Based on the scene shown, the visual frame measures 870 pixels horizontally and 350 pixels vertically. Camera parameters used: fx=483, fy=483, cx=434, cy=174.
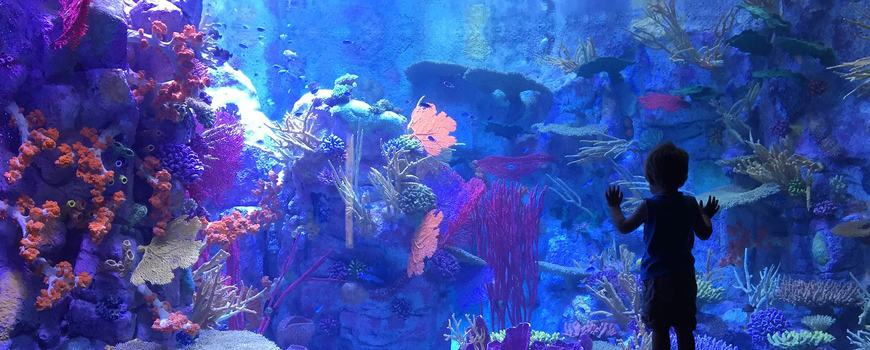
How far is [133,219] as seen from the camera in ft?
14.0

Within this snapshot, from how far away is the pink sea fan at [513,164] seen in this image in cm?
1001

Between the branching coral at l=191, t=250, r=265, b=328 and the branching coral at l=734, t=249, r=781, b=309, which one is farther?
the branching coral at l=734, t=249, r=781, b=309

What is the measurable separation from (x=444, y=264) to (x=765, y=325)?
4.14 metres

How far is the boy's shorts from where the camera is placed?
1.94 meters

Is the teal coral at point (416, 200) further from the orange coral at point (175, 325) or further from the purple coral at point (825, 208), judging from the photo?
the purple coral at point (825, 208)

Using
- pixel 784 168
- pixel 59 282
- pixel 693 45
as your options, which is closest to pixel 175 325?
pixel 59 282

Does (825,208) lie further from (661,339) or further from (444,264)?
(661,339)

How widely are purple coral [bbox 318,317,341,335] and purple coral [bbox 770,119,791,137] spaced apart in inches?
280

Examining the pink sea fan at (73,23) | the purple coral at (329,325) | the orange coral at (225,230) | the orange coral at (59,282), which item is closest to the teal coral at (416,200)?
the purple coral at (329,325)

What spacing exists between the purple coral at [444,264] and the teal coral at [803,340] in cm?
407

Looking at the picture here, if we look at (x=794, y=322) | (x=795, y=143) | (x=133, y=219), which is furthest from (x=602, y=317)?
(x=133, y=219)

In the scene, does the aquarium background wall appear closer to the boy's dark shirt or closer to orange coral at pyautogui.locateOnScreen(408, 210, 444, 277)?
orange coral at pyautogui.locateOnScreen(408, 210, 444, 277)

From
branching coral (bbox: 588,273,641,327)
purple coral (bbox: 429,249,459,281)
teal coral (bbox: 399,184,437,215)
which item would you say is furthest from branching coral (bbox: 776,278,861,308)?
teal coral (bbox: 399,184,437,215)

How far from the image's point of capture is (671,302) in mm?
1942
